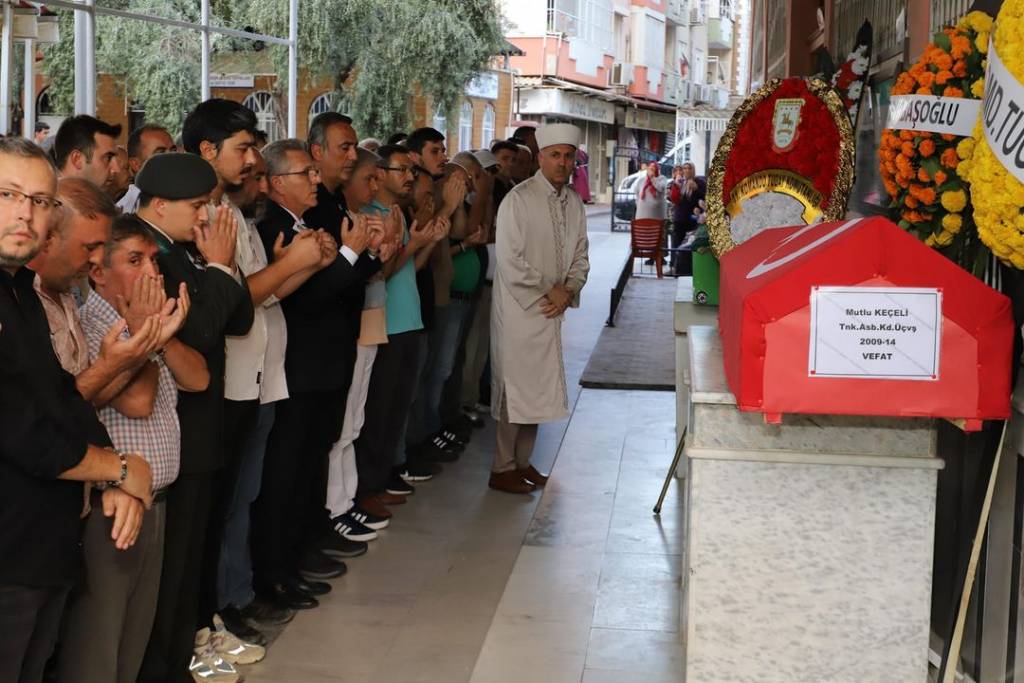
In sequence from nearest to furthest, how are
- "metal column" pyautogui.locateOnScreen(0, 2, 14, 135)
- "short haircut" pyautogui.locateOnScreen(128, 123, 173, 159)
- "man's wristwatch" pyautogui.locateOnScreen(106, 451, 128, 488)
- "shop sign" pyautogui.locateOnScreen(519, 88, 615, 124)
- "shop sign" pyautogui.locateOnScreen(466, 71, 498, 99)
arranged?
1. "man's wristwatch" pyautogui.locateOnScreen(106, 451, 128, 488)
2. "short haircut" pyautogui.locateOnScreen(128, 123, 173, 159)
3. "metal column" pyautogui.locateOnScreen(0, 2, 14, 135)
4. "shop sign" pyautogui.locateOnScreen(466, 71, 498, 99)
5. "shop sign" pyautogui.locateOnScreen(519, 88, 615, 124)

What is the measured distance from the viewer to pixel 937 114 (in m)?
3.63

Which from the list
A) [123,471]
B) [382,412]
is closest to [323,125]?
[382,412]

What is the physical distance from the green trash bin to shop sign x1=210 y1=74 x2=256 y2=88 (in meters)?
12.0

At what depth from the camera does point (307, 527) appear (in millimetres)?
5484

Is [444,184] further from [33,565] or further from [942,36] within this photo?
[33,565]

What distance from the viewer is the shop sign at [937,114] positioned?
3527mm

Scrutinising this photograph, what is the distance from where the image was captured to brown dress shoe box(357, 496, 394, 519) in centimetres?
618

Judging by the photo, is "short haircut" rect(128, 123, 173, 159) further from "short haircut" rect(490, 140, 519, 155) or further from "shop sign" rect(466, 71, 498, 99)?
"shop sign" rect(466, 71, 498, 99)

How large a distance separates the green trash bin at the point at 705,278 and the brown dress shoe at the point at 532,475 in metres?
1.25

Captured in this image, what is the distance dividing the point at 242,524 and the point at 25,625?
1.88 metres

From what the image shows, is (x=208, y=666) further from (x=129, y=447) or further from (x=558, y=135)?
(x=558, y=135)

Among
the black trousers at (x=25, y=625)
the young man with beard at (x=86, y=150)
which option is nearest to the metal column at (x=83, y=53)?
the young man with beard at (x=86, y=150)

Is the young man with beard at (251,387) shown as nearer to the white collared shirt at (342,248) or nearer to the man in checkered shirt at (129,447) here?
the white collared shirt at (342,248)

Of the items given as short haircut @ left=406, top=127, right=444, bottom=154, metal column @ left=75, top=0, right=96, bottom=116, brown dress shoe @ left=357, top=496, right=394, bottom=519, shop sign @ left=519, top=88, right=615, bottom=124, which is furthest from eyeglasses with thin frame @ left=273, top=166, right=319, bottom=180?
shop sign @ left=519, top=88, right=615, bottom=124
